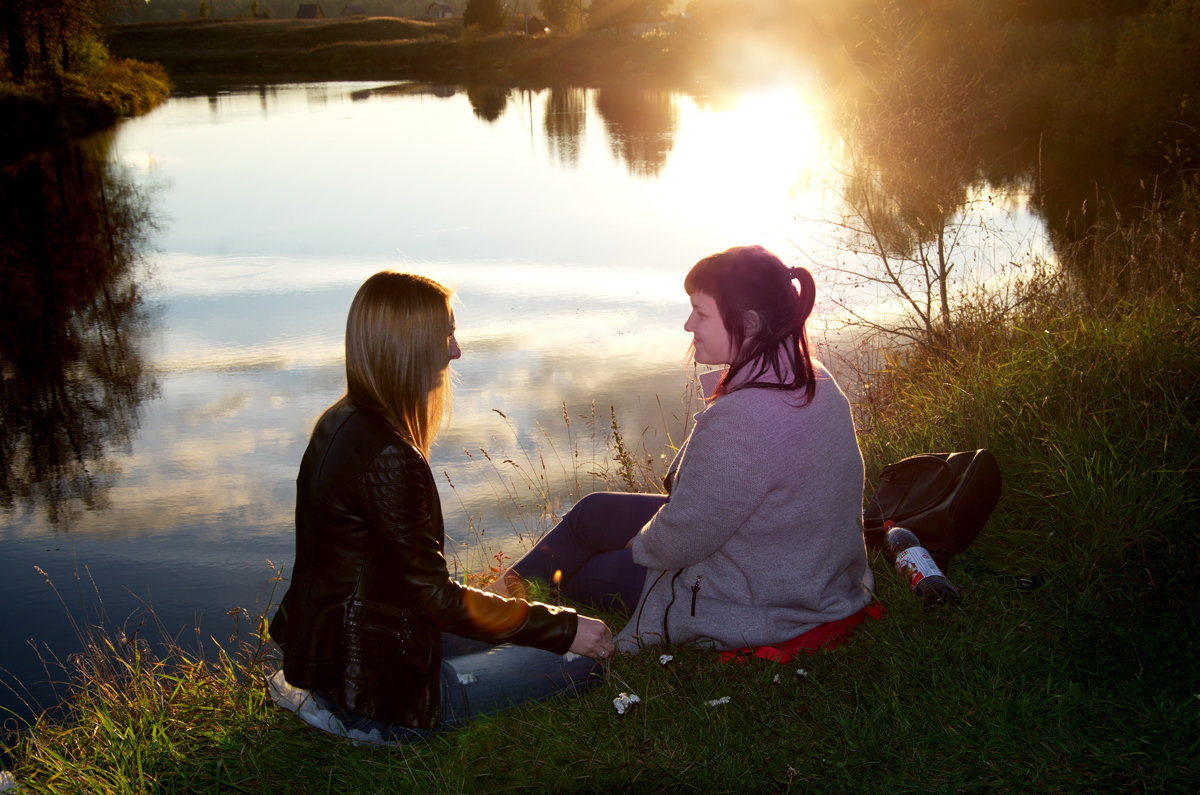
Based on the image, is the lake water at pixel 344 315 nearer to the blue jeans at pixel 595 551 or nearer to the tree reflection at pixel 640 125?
the tree reflection at pixel 640 125

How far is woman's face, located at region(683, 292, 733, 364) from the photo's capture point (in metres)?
2.37

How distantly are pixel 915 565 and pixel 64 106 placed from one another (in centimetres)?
3122

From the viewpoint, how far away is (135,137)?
25438mm

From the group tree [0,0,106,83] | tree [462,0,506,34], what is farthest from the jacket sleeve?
tree [462,0,506,34]

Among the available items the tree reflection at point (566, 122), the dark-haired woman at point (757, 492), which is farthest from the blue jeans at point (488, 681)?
the tree reflection at point (566, 122)

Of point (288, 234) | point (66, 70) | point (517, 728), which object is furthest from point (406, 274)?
point (66, 70)

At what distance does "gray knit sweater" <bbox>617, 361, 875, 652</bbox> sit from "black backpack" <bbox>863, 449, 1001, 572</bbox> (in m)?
0.58

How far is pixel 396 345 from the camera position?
226cm

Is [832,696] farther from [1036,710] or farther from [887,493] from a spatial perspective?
[887,493]

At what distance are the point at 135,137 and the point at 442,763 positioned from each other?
27.7m

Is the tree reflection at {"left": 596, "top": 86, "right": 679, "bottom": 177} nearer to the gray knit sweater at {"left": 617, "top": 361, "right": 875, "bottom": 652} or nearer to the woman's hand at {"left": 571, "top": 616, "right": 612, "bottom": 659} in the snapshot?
the gray knit sweater at {"left": 617, "top": 361, "right": 875, "bottom": 652}

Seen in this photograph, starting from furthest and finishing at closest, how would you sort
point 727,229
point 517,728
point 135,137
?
1. point 135,137
2. point 727,229
3. point 517,728

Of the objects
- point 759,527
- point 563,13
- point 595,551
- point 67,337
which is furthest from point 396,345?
point 563,13

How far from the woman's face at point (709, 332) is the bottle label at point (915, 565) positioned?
3.79 ft
